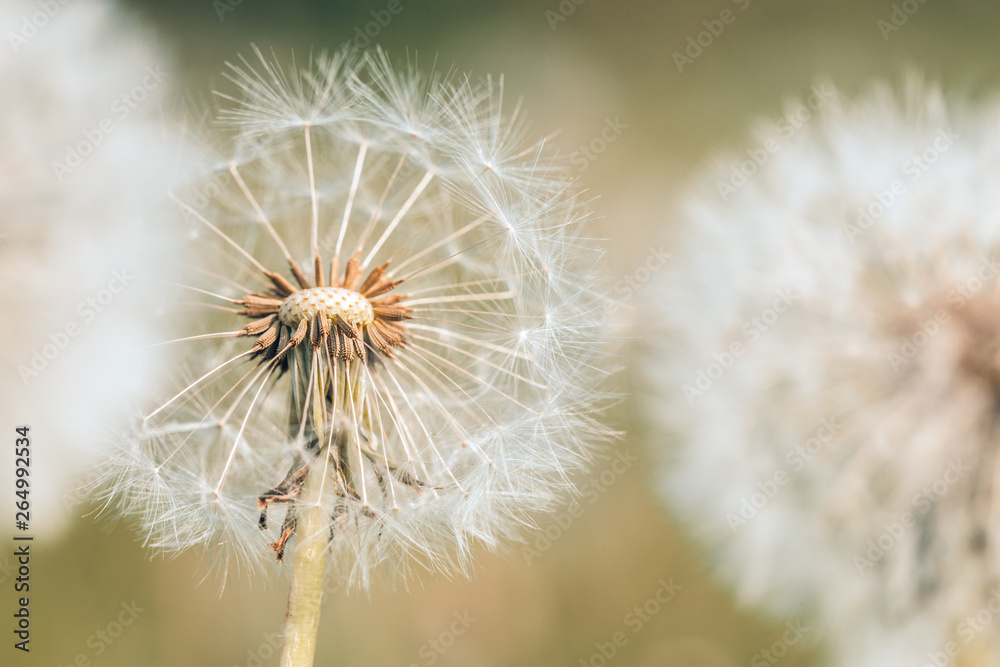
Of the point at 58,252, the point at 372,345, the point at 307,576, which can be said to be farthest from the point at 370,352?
the point at 58,252

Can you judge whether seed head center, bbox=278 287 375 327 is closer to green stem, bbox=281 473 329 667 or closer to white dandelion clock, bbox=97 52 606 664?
white dandelion clock, bbox=97 52 606 664

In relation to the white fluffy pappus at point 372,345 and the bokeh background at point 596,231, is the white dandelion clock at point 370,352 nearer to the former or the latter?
the white fluffy pappus at point 372,345

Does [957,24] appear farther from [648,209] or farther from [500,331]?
[500,331]

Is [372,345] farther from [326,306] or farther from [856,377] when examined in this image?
[856,377]

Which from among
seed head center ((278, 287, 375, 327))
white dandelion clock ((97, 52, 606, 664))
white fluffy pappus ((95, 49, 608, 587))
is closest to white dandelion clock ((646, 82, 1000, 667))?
white fluffy pappus ((95, 49, 608, 587))

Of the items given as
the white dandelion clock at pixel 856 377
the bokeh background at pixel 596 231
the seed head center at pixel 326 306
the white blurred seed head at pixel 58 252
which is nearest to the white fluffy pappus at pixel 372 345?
the seed head center at pixel 326 306
